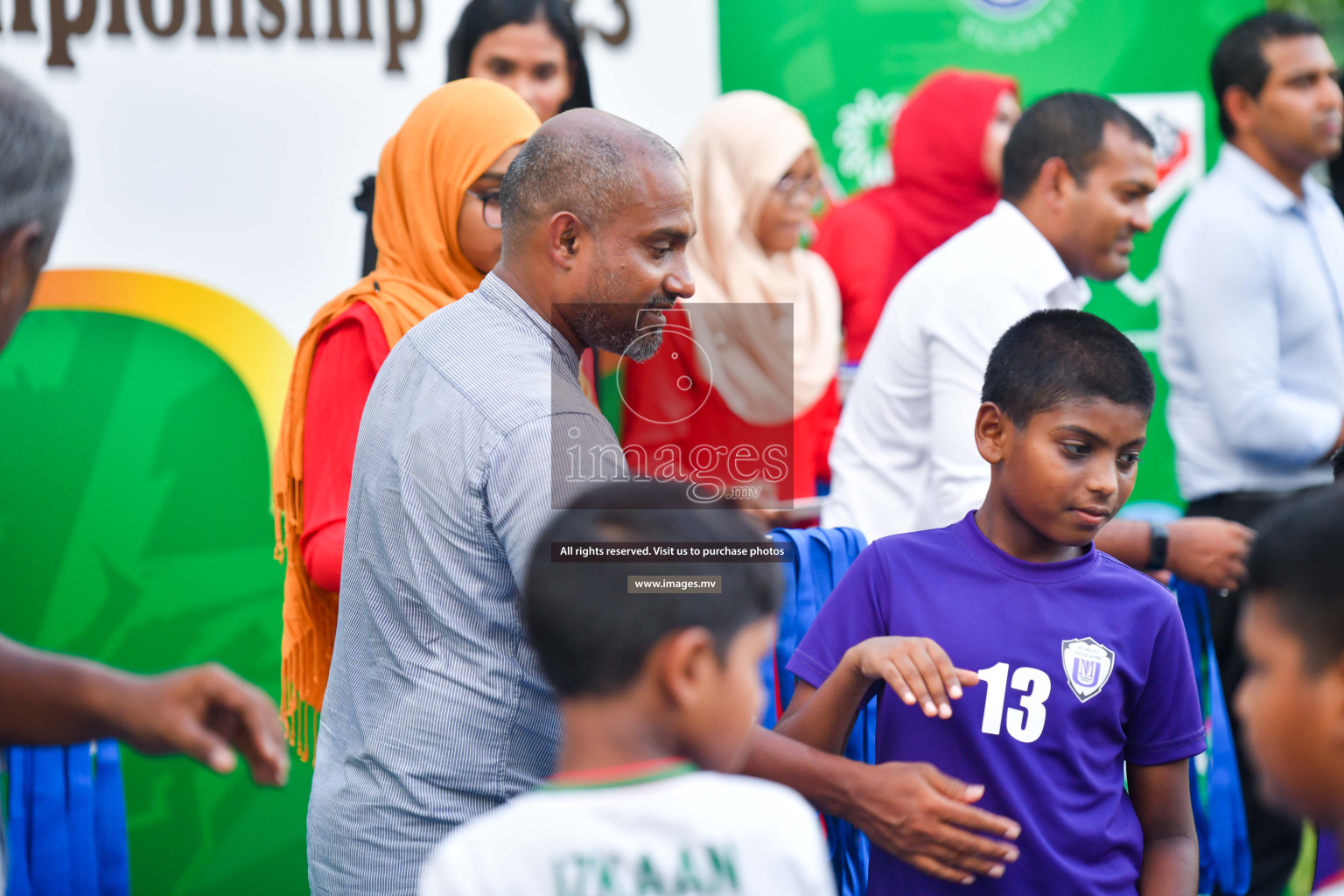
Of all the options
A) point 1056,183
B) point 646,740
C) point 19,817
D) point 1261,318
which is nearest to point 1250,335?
point 1261,318

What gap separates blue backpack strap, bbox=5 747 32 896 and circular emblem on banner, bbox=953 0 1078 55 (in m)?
3.59

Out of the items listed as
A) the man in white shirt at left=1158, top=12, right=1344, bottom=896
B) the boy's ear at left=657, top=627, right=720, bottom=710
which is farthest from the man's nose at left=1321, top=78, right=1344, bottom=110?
the boy's ear at left=657, top=627, right=720, bottom=710

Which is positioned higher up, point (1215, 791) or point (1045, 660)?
point (1045, 660)

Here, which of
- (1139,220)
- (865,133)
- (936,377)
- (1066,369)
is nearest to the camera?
(1066,369)

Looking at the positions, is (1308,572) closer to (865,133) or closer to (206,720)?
(206,720)

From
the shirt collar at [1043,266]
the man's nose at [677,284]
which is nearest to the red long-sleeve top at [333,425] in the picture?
the man's nose at [677,284]

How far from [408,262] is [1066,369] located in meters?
1.38

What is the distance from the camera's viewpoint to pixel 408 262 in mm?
2881

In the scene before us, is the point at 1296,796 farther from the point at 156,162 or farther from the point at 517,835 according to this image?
the point at 156,162

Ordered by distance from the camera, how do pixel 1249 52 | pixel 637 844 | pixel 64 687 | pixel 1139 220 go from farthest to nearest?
1. pixel 1249 52
2. pixel 1139 220
3. pixel 64 687
4. pixel 637 844

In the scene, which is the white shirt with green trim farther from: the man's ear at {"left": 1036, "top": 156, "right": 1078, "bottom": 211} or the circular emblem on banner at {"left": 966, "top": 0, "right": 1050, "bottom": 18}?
the circular emblem on banner at {"left": 966, "top": 0, "right": 1050, "bottom": 18}

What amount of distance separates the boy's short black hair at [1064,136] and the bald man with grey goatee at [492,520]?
1.50 m

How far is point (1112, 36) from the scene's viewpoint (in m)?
4.78

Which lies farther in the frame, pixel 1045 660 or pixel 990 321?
pixel 990 321
